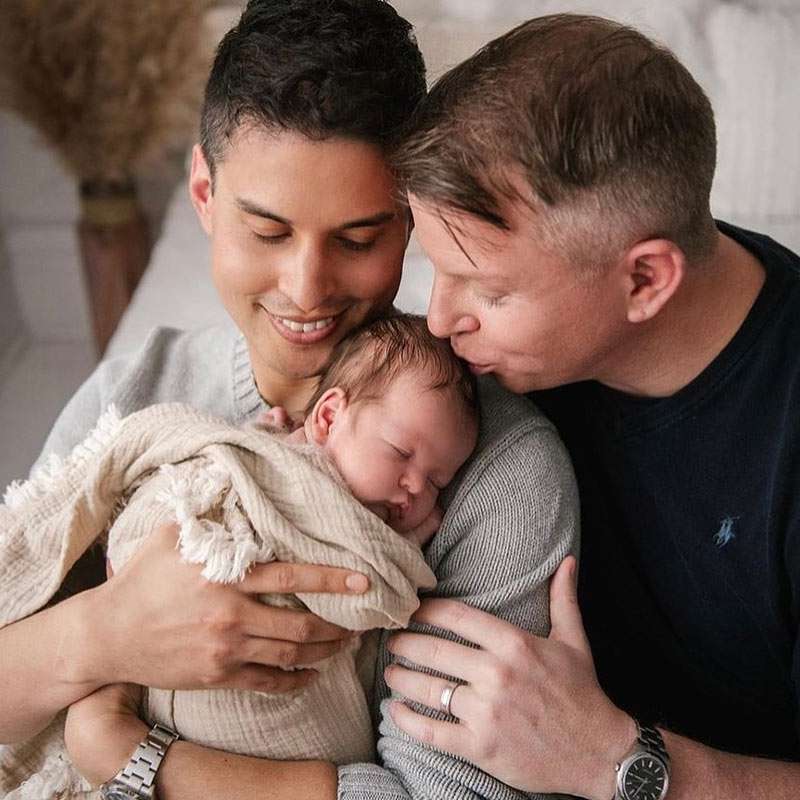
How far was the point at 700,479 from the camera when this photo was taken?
128 cm

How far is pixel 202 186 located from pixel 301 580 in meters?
0.59

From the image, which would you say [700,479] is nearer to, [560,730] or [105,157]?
[560,730]

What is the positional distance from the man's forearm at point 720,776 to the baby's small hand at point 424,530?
0.34m

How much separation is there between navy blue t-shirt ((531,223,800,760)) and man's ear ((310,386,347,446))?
328 millimetres

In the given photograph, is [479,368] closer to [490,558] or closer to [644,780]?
[490,558]

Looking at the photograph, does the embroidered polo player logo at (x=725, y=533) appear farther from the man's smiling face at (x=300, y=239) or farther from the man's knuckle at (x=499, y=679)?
the man's smiling face at (x=300, y=239)

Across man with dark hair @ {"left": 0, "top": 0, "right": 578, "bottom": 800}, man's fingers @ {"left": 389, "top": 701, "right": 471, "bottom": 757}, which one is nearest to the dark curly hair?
man with dark hair @ {"left": 0, "top": 0, "right": 578, "bottom": 800}

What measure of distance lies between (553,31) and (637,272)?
0.88 feet

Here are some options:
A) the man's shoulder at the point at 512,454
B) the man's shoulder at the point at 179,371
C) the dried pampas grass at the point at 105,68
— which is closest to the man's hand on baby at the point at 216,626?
the man's shoulder at the point at 512,454

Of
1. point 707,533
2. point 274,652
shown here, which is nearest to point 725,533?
point 707,533

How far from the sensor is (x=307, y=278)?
1.28 m

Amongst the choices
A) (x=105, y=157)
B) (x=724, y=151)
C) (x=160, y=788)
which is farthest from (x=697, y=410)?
(x=105, y=157)

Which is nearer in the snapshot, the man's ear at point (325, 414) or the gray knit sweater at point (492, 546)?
the gray knit sweater at point (492, 546)

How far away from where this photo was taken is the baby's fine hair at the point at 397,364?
4.14ft
